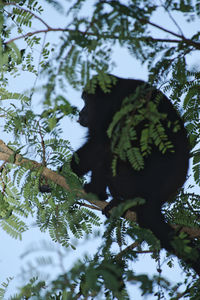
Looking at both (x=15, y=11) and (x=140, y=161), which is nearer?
(x=140, y=161)

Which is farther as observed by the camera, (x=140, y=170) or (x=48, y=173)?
(x=48, y=173)

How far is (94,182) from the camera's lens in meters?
3.16

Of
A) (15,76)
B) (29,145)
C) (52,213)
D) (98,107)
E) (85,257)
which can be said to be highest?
(15,76)

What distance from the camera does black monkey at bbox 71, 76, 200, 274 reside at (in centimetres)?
265

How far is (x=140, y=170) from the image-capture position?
9.05ft

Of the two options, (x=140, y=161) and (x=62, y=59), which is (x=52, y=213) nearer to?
(x=140, y=161)

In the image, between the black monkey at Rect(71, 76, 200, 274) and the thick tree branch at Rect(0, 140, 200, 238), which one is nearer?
the black monkey at Rect(71, 76, 200, 274)

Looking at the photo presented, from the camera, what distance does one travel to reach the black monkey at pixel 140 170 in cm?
265

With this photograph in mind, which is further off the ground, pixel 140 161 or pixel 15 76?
pixel 15 76

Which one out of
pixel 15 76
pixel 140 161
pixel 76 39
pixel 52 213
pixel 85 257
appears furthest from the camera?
pixel 52 213

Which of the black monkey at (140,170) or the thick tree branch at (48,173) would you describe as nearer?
the black monkey at (140,170)

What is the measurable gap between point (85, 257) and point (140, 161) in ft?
2.21

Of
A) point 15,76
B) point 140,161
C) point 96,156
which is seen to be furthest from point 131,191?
point 15,76

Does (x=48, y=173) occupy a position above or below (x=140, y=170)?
above
